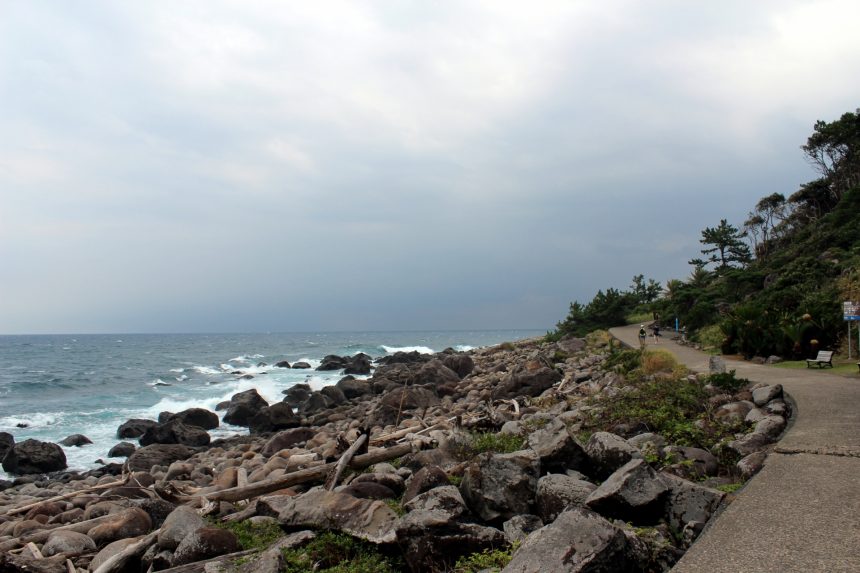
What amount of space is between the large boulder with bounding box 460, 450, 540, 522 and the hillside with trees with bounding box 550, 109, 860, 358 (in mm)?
12834

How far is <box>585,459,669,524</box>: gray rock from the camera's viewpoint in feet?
15.9

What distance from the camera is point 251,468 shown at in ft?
40.4

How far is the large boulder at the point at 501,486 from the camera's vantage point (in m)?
5.55

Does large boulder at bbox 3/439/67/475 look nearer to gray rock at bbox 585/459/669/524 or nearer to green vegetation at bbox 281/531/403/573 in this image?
green vegetation at bbox 281/531/403/573

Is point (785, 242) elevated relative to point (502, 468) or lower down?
elevated

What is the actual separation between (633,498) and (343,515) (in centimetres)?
278

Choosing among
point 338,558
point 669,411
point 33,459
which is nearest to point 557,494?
point 338,558

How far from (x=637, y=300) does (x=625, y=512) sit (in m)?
35.4

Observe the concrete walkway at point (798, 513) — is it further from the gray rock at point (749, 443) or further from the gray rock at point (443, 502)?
the gray rock at point (443, 502)

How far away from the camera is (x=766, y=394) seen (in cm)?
902

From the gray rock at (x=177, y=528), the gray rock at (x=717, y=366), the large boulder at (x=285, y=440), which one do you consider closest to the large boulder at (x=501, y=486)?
the gray rock at (x=177, y=528)

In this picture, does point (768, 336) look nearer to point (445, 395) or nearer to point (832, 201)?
point (445, 395)

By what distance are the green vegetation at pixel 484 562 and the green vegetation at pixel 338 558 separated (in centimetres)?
78

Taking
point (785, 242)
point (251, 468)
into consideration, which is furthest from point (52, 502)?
point (785, 242)
